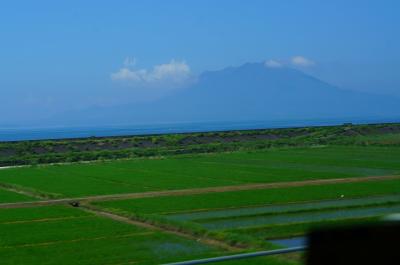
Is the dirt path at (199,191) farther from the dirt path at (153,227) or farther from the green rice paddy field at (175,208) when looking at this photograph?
the dirt path at (153,227)

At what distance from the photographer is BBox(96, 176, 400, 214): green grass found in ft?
58.3

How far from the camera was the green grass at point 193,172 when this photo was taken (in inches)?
949

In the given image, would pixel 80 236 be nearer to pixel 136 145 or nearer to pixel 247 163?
pixel 247 163

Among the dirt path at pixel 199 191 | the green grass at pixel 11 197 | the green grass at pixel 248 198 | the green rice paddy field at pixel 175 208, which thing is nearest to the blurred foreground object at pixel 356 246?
the green rice paddy field at pixel 175 208

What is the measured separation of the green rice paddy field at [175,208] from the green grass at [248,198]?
3 centimetres

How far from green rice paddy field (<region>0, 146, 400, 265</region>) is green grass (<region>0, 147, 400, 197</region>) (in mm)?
46

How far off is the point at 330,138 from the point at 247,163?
24056 mm

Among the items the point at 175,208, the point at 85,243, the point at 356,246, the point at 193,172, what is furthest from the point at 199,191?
the point at 356,246

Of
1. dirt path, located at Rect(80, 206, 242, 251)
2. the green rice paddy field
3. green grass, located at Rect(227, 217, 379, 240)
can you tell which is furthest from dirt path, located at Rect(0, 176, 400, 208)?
green grass, located at Rect(227, 217, 379, 240)

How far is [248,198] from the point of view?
19.3m

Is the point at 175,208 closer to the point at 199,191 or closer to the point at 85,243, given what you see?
the point at 199,191

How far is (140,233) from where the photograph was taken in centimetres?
1326

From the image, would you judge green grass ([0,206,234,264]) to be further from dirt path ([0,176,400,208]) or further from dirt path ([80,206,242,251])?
dirt path ([0,176,400,208])

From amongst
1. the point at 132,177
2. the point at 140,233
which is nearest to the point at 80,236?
the point at 140,233
